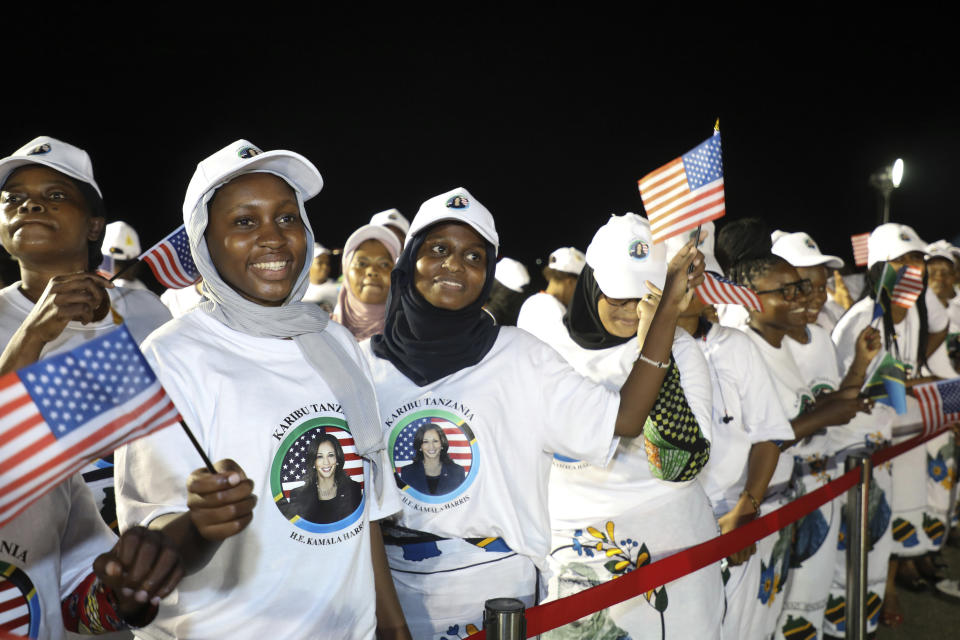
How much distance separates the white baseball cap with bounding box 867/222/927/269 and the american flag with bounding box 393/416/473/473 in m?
4.40

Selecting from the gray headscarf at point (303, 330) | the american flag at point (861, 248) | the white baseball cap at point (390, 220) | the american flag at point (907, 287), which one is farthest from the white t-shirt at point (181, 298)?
the american flag at point (861, 248)

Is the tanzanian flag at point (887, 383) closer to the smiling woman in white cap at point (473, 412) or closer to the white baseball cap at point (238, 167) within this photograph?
the smiling woman in white cap at point (473, 412)

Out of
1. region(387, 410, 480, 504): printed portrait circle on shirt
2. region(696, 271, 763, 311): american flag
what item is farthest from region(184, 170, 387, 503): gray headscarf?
region(696, 271, 763, 311): american flag

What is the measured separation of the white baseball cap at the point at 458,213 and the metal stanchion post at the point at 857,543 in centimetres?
212

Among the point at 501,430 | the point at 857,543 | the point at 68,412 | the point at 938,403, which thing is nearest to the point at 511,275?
the point at 938,403

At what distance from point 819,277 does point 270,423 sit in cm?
370

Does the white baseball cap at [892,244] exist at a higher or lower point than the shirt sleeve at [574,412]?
higher

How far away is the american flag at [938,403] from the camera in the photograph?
4.53m

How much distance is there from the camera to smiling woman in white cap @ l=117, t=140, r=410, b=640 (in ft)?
5.41

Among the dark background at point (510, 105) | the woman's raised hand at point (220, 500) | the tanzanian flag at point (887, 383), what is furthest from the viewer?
the dark background at point (510, 105)

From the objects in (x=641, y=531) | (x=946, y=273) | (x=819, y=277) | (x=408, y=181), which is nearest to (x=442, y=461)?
(x=641, y=531)

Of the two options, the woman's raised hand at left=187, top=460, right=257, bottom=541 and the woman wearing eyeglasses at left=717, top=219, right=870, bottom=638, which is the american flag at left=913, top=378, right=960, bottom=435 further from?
the woman's raised hand at left=187, top=460, right=257, bottom=541

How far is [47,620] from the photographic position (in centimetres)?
181

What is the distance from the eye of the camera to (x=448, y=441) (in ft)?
7.60
